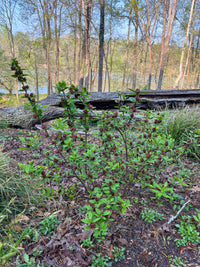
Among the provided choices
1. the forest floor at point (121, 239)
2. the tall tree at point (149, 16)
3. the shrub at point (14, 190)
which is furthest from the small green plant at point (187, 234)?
the tall tree at point (149, 16)

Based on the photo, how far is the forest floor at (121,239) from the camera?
1.17 m

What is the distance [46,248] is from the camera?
123cm

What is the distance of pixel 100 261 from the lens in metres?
1.12

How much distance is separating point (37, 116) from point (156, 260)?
1585 mm

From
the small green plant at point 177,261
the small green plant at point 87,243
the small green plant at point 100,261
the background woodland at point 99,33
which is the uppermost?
the background woodland at point 99,33

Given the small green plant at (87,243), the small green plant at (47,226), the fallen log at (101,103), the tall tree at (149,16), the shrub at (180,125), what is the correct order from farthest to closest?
the tall tree at (149,16) < the fallen log at (101,103) < the shrub at (180,125) < the small green plant at (47,226) < the small green plant at (87,243)

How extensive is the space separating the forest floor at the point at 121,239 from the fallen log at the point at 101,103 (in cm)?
327

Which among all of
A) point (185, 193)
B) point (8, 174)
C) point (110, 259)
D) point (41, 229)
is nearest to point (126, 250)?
point (110, 259)

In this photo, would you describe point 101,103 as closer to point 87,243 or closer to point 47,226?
point 47,226

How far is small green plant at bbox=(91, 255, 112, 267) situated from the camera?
112 cm

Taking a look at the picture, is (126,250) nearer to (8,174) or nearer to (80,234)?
(80,234)

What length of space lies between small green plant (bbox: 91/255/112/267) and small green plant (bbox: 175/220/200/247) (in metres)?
0.61

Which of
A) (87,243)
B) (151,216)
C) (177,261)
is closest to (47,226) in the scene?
(87,243)

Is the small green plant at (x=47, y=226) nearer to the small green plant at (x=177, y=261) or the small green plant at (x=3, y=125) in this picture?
the small green plant at (x=177, y=261)
